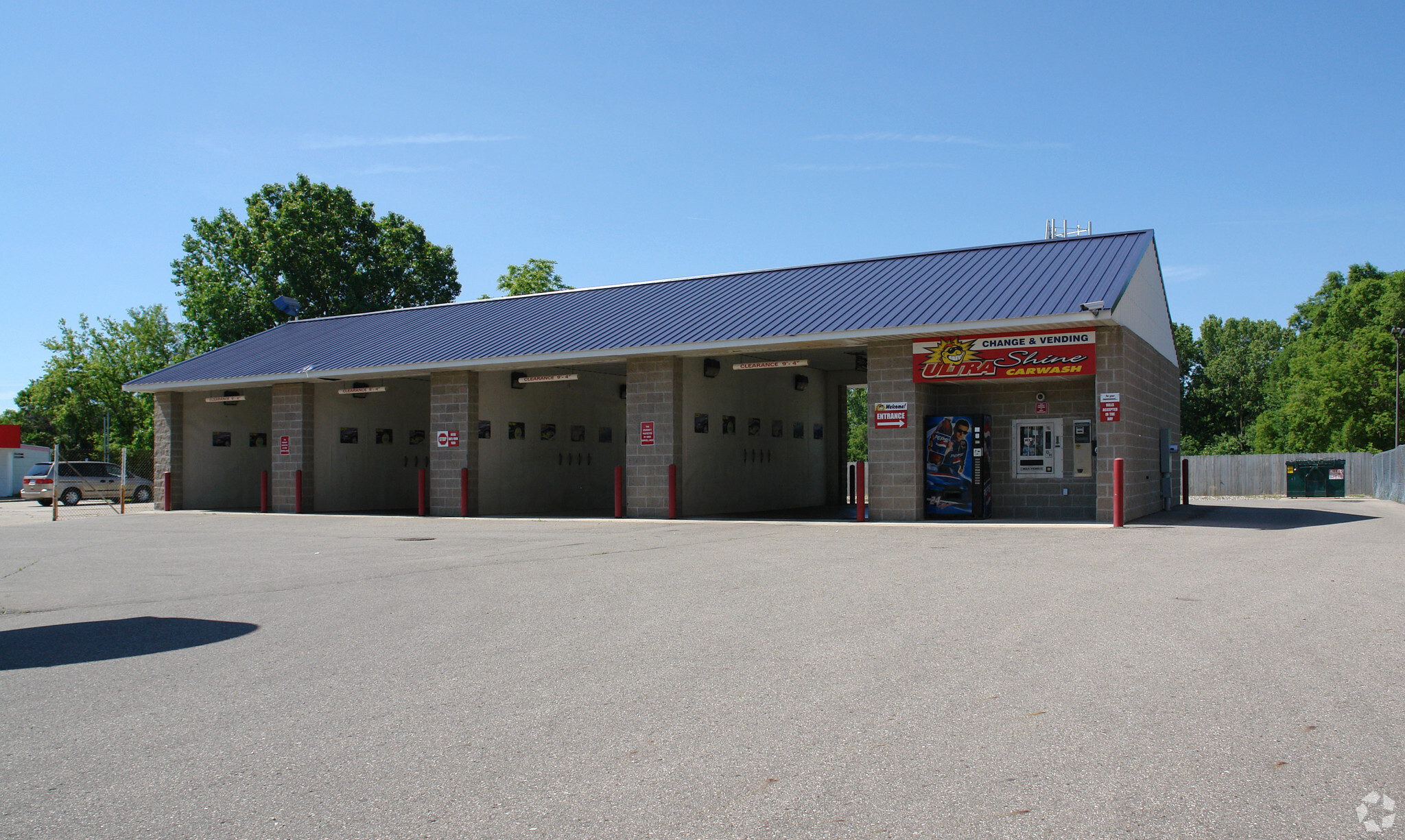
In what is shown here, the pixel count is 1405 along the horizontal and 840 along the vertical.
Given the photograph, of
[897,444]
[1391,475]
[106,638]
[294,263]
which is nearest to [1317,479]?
[1391,475]

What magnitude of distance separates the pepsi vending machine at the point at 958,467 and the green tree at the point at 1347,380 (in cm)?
4326

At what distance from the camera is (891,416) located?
19141 mm

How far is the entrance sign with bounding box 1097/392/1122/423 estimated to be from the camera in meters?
17.5

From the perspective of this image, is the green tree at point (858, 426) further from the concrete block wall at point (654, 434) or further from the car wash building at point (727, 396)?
the concrete block wall at point (654, 434)

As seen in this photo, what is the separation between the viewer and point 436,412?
24.8 meters

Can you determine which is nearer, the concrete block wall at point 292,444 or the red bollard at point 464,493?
the red bollard at point 464,493

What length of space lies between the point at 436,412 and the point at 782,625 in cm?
1846

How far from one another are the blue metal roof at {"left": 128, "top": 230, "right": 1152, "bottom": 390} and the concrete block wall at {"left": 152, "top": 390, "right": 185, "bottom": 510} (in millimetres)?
719

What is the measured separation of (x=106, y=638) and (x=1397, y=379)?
58.6 metres

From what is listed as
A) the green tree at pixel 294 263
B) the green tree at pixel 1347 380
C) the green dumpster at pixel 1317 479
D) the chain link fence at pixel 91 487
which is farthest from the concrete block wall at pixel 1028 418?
the green tree at pixel 1347 380

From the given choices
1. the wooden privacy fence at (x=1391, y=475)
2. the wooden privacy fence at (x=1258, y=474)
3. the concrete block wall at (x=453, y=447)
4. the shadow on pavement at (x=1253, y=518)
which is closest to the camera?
the shadow on pavement at (x=1253, y=518)

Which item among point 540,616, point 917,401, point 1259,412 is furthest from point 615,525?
point 1259,412

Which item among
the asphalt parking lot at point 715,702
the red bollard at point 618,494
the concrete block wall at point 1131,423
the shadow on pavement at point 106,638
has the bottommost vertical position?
the shadow on pavement at point 106,638

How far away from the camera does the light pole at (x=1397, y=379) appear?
51.6 m
